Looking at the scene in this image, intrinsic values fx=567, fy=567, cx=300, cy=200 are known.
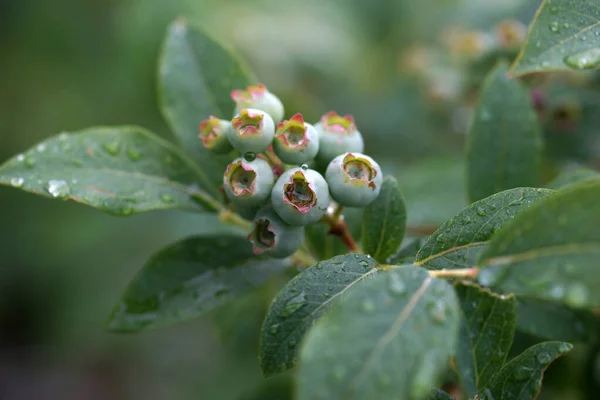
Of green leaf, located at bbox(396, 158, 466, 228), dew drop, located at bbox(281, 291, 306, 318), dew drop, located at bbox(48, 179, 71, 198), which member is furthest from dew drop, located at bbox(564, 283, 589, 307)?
green leaf, located at bbox(396, 158, 466, 228)

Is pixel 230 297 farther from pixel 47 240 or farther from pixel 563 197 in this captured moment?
pixel 47 240

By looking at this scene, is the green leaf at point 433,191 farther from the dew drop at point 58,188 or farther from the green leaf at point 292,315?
the dew drop at point 58,188

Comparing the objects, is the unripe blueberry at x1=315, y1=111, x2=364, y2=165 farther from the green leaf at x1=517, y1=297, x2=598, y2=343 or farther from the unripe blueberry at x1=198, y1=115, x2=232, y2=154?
the green leaf at x1=517, y1=297, x2=598, y2=343

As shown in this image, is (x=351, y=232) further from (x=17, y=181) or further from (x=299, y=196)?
(x=17, y=181)

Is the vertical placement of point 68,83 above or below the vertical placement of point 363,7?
below

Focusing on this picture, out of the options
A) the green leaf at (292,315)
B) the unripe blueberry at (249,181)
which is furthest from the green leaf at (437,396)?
the unripe blueberry at (249,181)

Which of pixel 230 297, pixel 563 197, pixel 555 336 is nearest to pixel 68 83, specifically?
pixel 230 297
